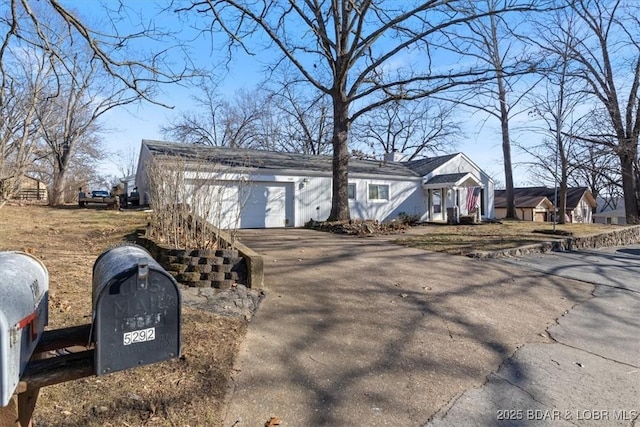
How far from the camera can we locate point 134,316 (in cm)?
171

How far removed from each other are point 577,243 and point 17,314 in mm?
14199

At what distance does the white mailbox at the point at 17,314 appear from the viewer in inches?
52.5

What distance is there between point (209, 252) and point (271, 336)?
1838 mm

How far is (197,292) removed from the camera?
5.08 meters

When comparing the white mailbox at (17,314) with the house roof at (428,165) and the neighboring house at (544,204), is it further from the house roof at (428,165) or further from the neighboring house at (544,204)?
the neighboring house at (544,204)

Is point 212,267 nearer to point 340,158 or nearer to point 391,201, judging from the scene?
point 340,158

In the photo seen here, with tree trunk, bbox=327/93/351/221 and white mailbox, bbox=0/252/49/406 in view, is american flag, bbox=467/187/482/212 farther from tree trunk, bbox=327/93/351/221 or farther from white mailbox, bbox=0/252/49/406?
white mailbox, bbox=0/252/49/406

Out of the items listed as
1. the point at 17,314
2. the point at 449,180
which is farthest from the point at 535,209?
the point at 17,314

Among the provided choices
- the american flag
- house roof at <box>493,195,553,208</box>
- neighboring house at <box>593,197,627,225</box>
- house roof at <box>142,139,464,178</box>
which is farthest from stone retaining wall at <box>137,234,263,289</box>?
neighboring house at <box>593,197,627,225</box>

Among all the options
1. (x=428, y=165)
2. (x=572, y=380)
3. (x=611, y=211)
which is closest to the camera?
(x=572, y=380)

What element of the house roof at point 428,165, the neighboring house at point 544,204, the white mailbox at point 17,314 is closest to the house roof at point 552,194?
the neighboring house at point 544,204

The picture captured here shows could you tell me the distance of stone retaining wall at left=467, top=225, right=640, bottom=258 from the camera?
9.41 m

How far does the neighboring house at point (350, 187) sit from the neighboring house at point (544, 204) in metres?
21.6

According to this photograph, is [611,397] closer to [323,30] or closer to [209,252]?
[209,252]
